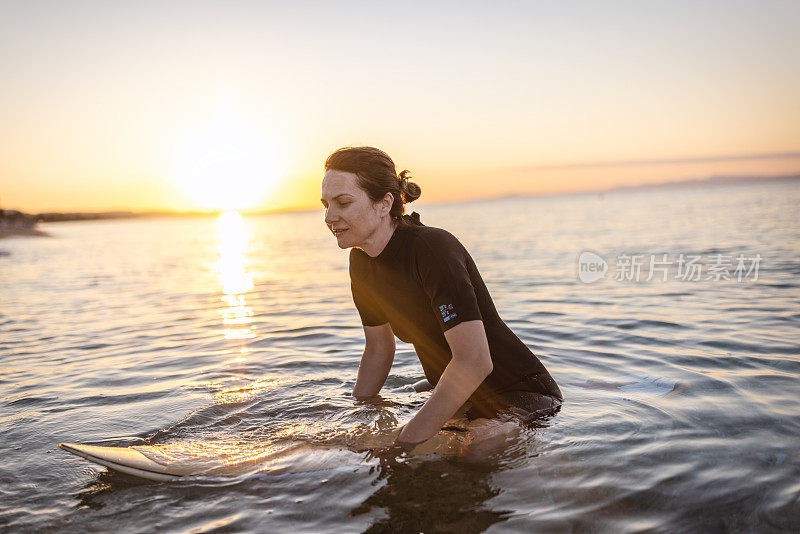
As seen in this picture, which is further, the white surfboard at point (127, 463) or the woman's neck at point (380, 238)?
the woman's neck at point (380, 238)

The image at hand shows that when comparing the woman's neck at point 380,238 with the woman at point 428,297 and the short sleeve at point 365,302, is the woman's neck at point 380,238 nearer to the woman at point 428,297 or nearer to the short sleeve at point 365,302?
the woman at point 428,297

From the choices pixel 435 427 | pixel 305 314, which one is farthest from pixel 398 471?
pixel 305 314

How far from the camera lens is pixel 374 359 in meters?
5.49

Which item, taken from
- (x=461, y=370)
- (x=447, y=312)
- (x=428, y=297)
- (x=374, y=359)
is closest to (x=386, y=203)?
(x=428, y=297)

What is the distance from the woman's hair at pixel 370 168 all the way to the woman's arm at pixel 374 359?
1.49 metres

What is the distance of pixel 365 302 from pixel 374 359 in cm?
68

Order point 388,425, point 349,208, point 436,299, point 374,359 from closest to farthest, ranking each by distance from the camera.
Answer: point 436,299 → point 349,208 → point 388,425 → point 374,359

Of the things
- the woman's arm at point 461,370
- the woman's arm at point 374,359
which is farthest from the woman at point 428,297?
the woman's arm at point 374,359

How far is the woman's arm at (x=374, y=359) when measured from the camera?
5.34 metres

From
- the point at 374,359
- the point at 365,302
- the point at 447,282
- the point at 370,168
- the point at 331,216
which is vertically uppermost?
the point at 370,168

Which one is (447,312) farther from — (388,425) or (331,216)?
(388,425)

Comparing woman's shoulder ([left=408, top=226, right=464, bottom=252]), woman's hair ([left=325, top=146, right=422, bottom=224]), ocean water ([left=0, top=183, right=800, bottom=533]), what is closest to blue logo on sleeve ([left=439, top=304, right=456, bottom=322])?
woman's shoulder ([left=408, top=226, right=464, bottom=252])

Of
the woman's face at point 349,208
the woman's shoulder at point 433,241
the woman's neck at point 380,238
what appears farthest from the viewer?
the woman's neck at point 380,238

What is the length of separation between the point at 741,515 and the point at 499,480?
1482mm
